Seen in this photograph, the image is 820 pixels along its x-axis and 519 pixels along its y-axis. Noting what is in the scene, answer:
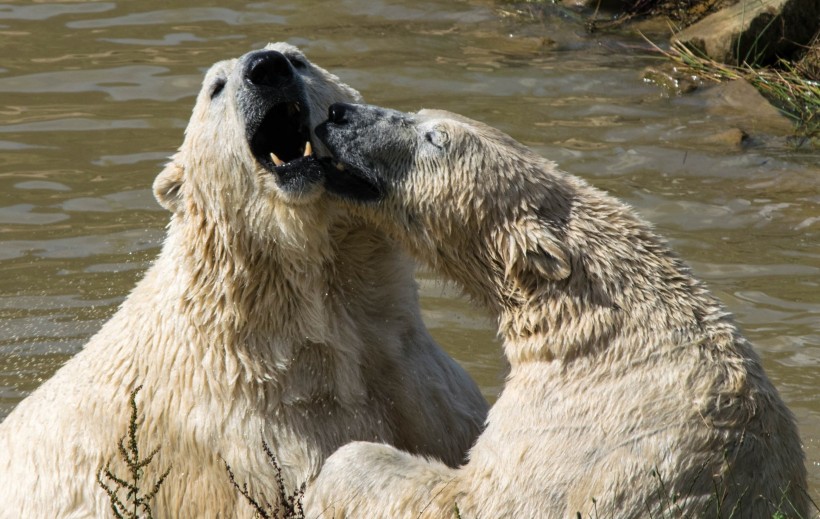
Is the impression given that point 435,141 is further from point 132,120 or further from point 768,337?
point 132,120

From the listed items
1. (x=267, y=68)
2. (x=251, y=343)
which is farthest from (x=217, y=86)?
(x=251, y=343)

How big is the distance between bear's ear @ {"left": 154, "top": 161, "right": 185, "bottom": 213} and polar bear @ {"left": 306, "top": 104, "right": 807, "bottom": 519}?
762 millimetres

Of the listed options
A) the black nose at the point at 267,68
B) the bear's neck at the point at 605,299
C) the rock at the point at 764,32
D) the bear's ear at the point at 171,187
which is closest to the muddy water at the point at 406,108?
the rock at the point at 764,32

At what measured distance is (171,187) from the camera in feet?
15.9

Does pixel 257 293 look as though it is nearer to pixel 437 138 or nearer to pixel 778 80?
pixel 437 138

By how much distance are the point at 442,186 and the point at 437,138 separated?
Answer: 0.59ft

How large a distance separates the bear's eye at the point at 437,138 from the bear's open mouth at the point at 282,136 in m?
0.44

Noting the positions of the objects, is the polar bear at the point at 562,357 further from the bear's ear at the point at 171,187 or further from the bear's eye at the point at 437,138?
the bear's ear at the point at 171,187

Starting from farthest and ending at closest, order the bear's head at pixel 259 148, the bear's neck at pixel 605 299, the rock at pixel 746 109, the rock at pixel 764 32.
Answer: the rock at pixel 764 32
the rock at pixel 746 109
the bear's head at pixel 259 148
the bear's neck at pixel 605 299

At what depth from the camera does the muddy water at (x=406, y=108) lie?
23.8 ft

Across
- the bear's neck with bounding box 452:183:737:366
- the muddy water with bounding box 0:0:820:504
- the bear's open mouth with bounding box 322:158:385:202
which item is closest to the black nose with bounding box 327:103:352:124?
the bear's open mouth with bounding box 322:158:385:202

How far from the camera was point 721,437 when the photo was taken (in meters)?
3.95

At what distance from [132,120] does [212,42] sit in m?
1.58

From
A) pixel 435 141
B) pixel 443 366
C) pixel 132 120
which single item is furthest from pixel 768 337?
pixel 132 120
